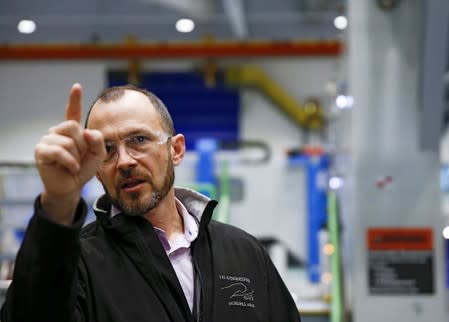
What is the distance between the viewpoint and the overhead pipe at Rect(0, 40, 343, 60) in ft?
40.9

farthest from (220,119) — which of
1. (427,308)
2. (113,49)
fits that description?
(427,308)

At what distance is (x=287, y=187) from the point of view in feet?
33.5

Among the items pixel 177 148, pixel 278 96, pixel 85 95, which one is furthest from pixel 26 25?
pixel 177 148

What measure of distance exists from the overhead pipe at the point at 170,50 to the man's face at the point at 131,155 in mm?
10727

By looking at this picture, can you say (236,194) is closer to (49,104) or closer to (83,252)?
(49,104)

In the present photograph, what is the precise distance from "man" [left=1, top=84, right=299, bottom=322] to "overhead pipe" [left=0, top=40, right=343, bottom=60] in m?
10.6

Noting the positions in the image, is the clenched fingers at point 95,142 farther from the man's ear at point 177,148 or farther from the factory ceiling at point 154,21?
the factory ceiling at point 154,21

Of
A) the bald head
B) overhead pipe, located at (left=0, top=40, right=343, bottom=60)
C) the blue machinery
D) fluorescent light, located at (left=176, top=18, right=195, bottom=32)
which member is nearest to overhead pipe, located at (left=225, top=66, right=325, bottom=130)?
overhead pipe, located at (left=0, top=40, right=343, bottom=60)

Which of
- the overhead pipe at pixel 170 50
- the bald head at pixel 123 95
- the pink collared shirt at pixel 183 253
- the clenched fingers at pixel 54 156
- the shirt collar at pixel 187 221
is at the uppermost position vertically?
the overhead pipe at pixel 170 50

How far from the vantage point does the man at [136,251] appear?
140 cm

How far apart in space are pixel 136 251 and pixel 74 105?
508 millimetres

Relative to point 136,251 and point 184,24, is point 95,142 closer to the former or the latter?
point 136,251

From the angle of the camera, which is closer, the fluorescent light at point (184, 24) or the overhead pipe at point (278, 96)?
the fluorescent light at point (184, 24)

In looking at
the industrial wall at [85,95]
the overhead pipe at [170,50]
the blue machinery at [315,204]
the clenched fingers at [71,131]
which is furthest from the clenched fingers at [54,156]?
the overhead pipe at [170,50]
